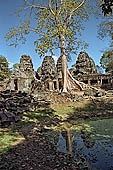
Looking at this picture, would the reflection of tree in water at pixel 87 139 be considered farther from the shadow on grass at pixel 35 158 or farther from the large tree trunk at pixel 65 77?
the large tree trunk at pixel 65 77

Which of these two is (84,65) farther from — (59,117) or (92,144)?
(92,144)

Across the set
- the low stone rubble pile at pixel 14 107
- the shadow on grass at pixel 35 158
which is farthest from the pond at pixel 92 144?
the low stone rubble pile at pixel 14 107

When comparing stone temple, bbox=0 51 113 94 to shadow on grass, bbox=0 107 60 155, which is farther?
stone temple, bbox=0 51 113 94

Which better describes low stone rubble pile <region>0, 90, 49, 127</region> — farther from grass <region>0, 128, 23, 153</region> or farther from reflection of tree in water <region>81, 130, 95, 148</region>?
reflection of tree in water <region>81, 130, 95, 148</region>

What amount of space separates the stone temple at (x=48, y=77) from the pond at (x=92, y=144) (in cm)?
1523

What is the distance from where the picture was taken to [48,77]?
31.2 meters

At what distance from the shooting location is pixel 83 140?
23.7 ft

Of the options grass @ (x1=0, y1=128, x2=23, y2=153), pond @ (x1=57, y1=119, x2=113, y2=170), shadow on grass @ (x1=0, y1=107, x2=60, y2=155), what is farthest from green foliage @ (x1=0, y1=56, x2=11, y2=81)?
pond @ (x1=57, y1=119, x2=113, y2=170)

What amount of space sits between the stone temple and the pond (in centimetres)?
1523

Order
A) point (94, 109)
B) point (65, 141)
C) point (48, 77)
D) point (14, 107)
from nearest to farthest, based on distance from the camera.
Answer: point (65, 141) → point (14, 107) → point (94, 109) → point (48, 77)

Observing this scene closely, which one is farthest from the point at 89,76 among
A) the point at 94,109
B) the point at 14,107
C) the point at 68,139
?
the point at 68,139

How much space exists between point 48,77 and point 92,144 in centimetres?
2489

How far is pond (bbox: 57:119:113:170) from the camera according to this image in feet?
16.9

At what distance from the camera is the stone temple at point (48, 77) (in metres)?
28.3
